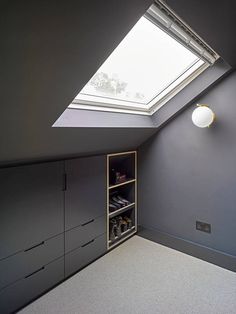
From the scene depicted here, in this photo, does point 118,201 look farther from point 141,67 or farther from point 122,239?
point 141,67

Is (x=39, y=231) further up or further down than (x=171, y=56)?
further down

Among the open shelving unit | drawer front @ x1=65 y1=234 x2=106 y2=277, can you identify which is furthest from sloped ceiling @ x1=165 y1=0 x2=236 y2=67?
drawer front @ x1=65 y1=234 x2=106 y2=277

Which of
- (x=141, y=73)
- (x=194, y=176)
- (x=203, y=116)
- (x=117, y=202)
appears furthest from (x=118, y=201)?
(x=141, y=73)

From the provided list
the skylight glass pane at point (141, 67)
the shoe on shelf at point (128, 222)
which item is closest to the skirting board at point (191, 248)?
the shoe on shelf at point (128, 222)

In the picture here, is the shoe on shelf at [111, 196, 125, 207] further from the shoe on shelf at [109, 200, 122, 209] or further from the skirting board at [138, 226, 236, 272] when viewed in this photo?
the skirting board at [138, 226, 236, 272]

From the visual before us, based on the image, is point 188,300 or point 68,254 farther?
point 68,254

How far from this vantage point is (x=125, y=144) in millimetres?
2695

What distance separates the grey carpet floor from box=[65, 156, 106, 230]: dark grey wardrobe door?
55cm

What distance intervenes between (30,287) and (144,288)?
3.30ft

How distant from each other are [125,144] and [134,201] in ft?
3.04

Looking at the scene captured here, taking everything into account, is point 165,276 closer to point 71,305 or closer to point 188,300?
point 188,300

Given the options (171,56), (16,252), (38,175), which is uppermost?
(171,56)

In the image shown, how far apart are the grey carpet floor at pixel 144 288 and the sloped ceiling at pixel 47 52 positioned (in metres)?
1.37

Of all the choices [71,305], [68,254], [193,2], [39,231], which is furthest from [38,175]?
[193,2]
